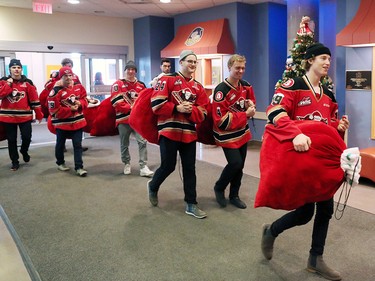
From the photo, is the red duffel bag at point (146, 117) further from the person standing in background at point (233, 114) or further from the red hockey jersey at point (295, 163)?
the red hockey jersey at point (295, 163)

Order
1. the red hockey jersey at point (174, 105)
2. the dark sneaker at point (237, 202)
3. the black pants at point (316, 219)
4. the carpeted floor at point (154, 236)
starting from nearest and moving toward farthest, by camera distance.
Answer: the black pants at point (316, 219) < the carpeted floor at point (154, 236) < the red hockey jersey at point (174, 105) < the dark sneaker at point (237, 202)

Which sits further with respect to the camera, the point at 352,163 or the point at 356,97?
the point at 356,97

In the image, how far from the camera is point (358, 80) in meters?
5.43

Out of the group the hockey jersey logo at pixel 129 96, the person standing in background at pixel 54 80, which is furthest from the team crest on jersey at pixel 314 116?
the person standing in background at pixel 54 80

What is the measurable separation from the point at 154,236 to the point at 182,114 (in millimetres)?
1095

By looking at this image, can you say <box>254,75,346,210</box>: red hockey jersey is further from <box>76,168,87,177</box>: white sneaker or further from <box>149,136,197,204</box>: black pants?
<box>76,168,87,177</box>: white sneaker

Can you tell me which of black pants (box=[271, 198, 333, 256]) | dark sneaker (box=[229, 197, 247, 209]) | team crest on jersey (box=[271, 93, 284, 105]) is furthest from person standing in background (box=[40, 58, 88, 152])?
black pants (box=[271, 198, 333, 256])

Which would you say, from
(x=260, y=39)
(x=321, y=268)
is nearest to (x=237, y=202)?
(x=321, y=268)

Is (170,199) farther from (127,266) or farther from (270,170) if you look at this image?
(270,170)

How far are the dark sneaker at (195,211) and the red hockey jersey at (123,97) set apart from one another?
1.81 metres

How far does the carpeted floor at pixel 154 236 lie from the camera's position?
269 cm

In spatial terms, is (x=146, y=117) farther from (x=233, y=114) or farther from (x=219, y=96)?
(x=233, y=114)

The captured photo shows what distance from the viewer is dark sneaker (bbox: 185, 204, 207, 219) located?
365 cm

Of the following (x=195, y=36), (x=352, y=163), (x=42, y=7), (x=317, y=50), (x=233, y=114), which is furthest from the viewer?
(x=195, y=36)
